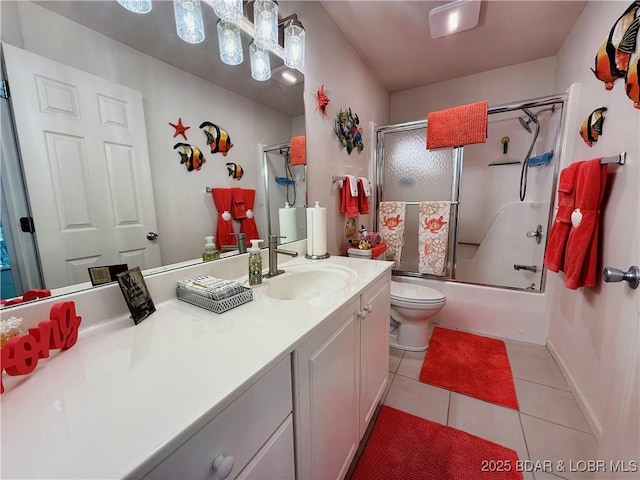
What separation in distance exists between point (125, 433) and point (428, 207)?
2.26 m

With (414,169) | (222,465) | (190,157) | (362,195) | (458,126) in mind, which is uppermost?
(458,126)

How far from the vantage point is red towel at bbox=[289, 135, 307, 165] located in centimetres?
149

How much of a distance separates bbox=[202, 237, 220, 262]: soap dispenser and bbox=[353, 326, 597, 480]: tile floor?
4.15ft

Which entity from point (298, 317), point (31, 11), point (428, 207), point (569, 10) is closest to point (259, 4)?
point (31, 11)

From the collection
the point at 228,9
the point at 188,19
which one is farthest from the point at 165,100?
the point at 228,9

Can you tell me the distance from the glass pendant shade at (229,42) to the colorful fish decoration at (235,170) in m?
0.43

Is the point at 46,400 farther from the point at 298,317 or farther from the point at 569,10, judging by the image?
the point at 569,10

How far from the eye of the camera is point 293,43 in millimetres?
1300

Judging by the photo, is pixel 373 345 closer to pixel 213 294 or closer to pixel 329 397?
pixel 329 397

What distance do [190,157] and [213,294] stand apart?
1.77 feet

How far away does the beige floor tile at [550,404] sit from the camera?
132 cm

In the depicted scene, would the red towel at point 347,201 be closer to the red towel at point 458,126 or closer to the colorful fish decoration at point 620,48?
the red towel at point 458,126

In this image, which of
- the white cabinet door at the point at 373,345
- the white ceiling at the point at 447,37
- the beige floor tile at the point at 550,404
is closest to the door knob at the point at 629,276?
the white cabinet door at the point at 373,345

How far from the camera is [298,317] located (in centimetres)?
75
